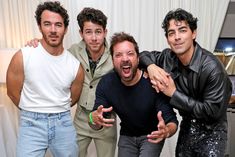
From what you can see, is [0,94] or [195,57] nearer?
[195,57]

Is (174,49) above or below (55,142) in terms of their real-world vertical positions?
above

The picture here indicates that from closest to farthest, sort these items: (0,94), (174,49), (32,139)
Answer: (174,49)
(32,139)
(0,94)

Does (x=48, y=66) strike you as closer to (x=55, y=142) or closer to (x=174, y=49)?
(x=55, y=142)

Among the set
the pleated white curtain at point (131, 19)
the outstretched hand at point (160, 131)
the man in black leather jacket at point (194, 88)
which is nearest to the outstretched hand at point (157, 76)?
the man in black leather jacket at point (194, 88)

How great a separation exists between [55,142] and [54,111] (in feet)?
0.69

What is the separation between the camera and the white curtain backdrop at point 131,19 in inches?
112

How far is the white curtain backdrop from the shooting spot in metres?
2.85

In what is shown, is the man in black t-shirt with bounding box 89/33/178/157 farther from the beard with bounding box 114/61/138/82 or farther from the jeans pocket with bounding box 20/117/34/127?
the jeans pocket with bounding box 20/117/34/127

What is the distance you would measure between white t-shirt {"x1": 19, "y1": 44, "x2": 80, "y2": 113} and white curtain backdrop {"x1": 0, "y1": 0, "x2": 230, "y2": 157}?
938 mm

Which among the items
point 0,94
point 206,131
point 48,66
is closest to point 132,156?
point 206,131

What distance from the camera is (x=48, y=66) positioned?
190cm

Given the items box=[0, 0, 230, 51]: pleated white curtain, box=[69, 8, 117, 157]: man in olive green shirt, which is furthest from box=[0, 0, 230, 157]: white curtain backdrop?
box=[69, 8, 117, 157]: man in olive green shirt

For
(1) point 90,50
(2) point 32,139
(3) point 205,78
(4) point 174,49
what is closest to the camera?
(3) point 205,78

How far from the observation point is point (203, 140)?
167 centimetres
